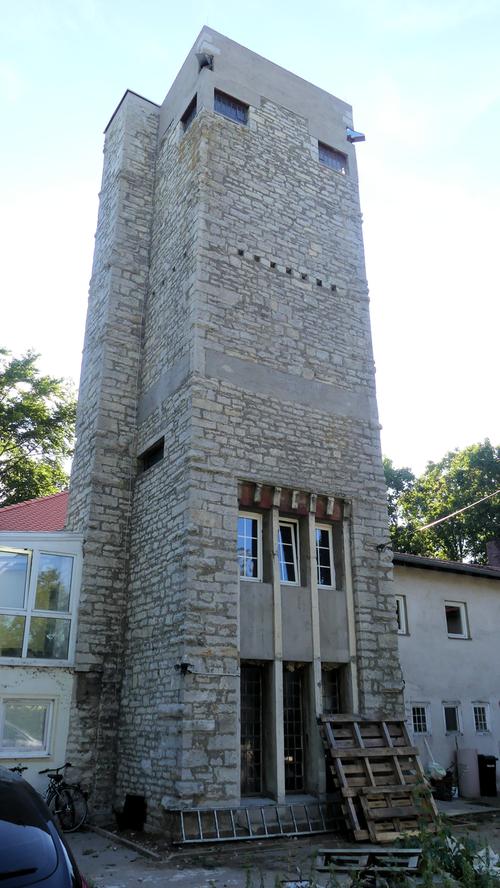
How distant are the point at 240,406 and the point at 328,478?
78.9 inches

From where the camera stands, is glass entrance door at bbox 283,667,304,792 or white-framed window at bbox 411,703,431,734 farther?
white-framed window at bbox 411,703,431,734

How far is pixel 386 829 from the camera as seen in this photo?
8.65 m

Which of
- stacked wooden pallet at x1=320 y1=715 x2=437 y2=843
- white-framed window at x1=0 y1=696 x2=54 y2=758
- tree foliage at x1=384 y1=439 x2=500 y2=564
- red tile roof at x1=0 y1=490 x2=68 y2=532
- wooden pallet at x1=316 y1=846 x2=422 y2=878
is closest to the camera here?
wooden pallet at x1=316 y1=846 x2=422 y2=878

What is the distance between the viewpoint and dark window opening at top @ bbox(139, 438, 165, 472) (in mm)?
11638

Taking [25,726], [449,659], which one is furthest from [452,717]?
[25,726]

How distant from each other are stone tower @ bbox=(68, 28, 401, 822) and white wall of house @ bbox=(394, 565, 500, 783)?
137 inches

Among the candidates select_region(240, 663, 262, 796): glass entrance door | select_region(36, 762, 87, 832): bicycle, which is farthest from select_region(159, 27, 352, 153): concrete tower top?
select_region(36, 762, 87, 832): bicycle

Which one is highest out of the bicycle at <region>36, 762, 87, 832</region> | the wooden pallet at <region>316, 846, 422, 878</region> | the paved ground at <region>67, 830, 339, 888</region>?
the bicycle at <region>36, 762, 87, 832</region>

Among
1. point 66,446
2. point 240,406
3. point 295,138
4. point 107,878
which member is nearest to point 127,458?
point 240,406

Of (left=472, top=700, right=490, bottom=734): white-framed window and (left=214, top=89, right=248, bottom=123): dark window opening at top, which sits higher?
(left=214, top=89, right=248, bottom=123): dark window opening at top

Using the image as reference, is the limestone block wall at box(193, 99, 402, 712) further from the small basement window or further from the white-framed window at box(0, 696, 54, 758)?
the white-framed window at box(0, 696, 54, 758)

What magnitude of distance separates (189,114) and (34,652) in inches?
420

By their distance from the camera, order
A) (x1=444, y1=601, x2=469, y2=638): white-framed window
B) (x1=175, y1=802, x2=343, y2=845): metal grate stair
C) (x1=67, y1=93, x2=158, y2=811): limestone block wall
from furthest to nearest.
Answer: (x1=444, y1=601, x2=469, y2=638): white-framed window → (x1=67, y1=93, x2=158, y2=811): limestone block wall → (x1=175, y1=802, x2=343, y2=845): metal grate stair

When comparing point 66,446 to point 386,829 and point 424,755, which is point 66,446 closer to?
point 424,755
